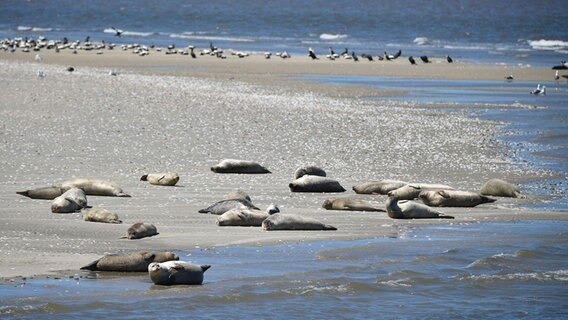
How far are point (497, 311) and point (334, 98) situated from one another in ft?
49.3

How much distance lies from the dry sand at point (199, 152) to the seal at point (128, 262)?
163 millimetres

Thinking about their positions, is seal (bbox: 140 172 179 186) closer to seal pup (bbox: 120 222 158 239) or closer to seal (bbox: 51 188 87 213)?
seal (bbox: 51 188 87 213)

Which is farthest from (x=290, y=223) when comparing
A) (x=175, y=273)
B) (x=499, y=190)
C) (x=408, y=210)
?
(x=499, y=190)

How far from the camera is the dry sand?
8023 millimetres

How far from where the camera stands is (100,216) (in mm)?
8273

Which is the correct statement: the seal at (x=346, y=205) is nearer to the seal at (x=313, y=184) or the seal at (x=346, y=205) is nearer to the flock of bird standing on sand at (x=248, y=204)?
the flock of bird standing on sand at (x=248, y=204)

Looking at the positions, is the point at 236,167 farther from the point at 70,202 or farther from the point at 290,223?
the point at 290,223

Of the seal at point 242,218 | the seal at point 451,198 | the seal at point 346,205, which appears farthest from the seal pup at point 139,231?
the seal at point 451,198

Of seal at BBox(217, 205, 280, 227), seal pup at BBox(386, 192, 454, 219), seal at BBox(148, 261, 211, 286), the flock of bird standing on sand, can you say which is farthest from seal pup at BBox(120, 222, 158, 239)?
seal pup at BBox(386, 192, 454, 219)

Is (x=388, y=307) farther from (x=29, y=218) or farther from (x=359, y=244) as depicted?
(x=29, y=218)

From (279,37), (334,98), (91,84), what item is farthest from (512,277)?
(279,37)

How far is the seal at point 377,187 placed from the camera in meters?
10.0

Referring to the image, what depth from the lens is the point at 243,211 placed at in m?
8.45

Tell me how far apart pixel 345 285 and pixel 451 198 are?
9.86ft
